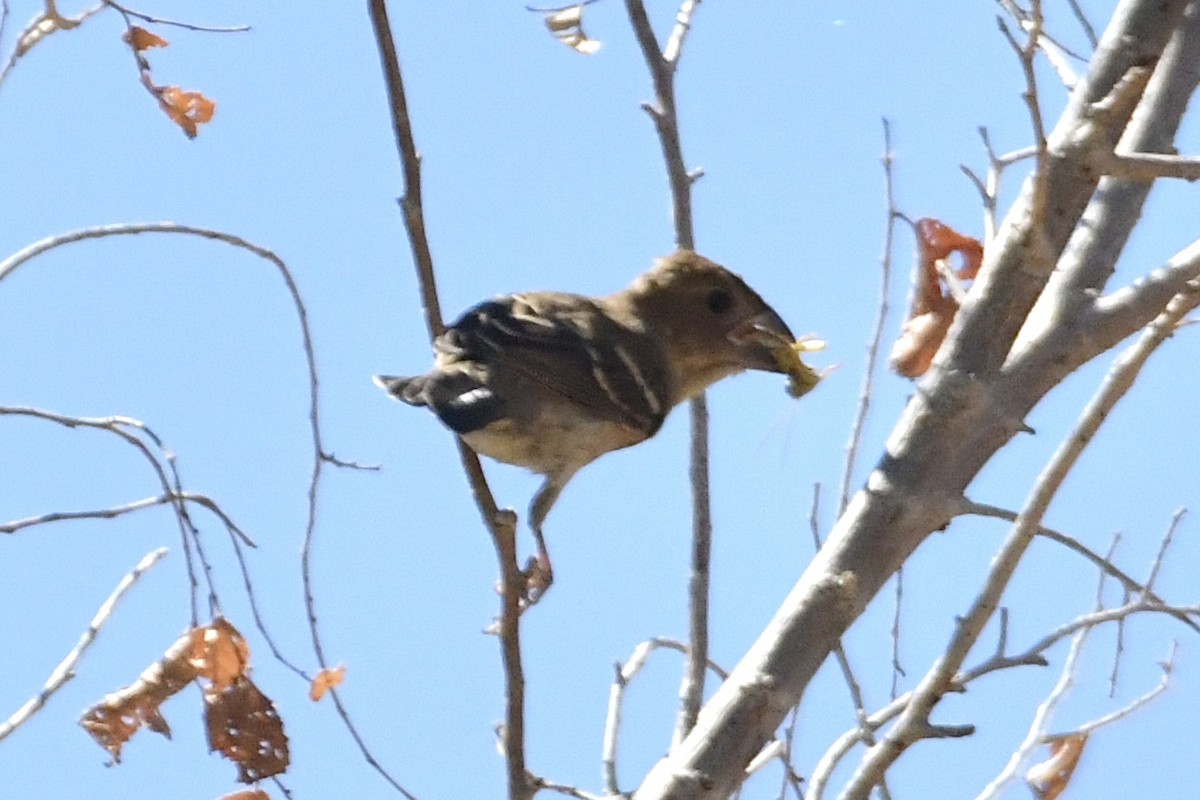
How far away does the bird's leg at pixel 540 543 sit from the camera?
3662 mm

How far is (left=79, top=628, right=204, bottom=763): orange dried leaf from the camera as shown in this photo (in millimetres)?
3002

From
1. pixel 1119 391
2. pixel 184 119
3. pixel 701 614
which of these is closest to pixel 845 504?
pixel 701 614

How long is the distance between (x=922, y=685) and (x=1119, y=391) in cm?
56

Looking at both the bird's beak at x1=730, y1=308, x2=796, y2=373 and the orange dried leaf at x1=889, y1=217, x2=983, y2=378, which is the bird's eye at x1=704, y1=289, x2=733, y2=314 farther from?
the orange dried leaf at x1=889, y1=217, x2=983, y2=378

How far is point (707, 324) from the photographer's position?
4.40m

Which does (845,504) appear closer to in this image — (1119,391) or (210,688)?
(1119,391)

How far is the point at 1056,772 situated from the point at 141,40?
260cm

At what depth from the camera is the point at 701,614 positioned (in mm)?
3146

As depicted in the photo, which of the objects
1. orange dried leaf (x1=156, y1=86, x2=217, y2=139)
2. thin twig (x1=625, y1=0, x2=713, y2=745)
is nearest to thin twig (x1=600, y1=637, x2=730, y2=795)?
thin twig (x1=625, y1=0, x2=713, y2=745)

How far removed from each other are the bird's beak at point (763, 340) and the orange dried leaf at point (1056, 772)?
4.84 feet

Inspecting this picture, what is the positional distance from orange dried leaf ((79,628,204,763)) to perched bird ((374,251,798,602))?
798mm

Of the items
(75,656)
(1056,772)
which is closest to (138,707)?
(75,656)

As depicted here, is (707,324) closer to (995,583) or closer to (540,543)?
(540,543)

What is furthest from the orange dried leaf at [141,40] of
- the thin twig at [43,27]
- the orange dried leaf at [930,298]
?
the orange dried leaf at [930,298]
